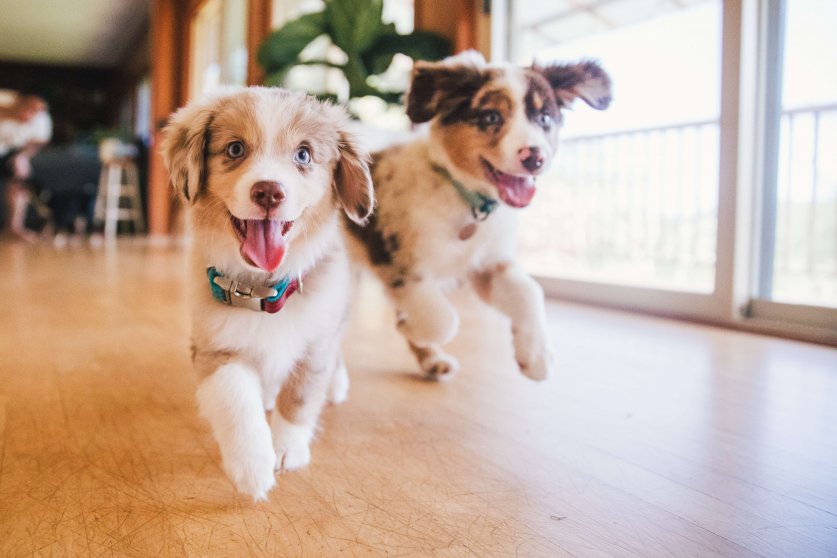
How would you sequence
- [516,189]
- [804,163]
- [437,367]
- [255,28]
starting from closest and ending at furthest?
[516,189], [437,367], [804,163], [255,28]

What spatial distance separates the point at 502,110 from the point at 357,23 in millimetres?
2382

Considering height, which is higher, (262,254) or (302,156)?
(302,156)

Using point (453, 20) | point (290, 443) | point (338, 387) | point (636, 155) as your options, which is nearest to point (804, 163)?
point (636, 155)

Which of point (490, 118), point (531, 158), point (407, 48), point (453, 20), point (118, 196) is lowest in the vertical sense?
point (531, 158)

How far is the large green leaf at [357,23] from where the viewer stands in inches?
139

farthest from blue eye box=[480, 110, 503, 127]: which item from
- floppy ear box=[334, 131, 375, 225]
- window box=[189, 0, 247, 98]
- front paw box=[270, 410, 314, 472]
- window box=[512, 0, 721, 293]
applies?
window box=[189, 0, 247, 98]

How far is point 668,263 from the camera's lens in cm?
556

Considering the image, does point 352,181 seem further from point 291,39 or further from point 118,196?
point 118,196

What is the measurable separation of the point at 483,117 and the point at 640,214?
4669mm

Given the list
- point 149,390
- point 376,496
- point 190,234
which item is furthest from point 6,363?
point 376,496

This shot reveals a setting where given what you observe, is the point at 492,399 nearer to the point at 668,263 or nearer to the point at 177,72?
the point at 668,263

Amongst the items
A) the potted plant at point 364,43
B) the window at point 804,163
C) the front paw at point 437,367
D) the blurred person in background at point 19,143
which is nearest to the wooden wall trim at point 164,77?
the blurred person in background at point 19,143

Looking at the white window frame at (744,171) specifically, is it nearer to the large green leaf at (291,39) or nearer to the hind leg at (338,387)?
the hind leg at (338,387)

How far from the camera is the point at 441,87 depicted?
159cm
